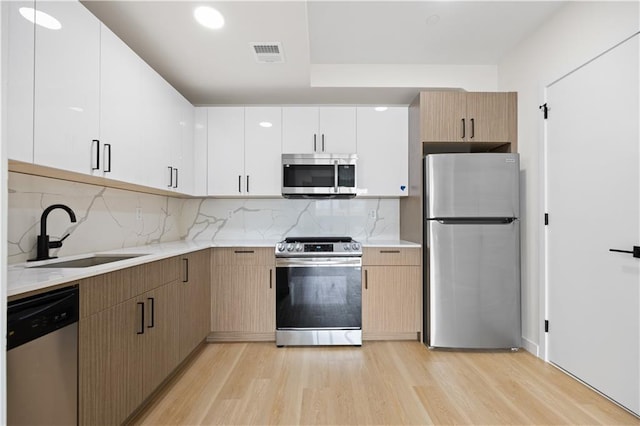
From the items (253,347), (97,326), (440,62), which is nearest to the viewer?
(97,326)

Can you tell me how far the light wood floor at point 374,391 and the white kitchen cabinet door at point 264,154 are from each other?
1.52 m

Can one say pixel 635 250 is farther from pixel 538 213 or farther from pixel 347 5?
pixel 347 5

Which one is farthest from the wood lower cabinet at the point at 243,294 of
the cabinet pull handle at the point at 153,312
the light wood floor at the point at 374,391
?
the cabinet pull handle at the point at 153,312

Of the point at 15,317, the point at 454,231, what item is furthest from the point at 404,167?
the point at 15,317

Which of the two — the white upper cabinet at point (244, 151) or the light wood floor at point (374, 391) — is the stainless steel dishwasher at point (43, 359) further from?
the white upper cabinet at point (244, 151)

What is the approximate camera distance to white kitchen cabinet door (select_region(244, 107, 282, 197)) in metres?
3.29

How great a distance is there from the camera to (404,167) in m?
3.28

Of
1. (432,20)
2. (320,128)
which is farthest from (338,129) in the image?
(432,20)

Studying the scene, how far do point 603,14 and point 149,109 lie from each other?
117 inches

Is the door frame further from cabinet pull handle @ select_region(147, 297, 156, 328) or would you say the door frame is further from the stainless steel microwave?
cabinet pull handle @ select_region(147, 297, 156, 328)

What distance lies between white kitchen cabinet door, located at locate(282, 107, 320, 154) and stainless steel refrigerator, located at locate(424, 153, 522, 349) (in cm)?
123

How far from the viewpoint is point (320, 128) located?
328 centimetres

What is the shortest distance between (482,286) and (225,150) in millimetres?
2661

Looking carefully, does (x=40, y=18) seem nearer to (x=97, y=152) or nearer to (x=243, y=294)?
(x=97, y=152)
